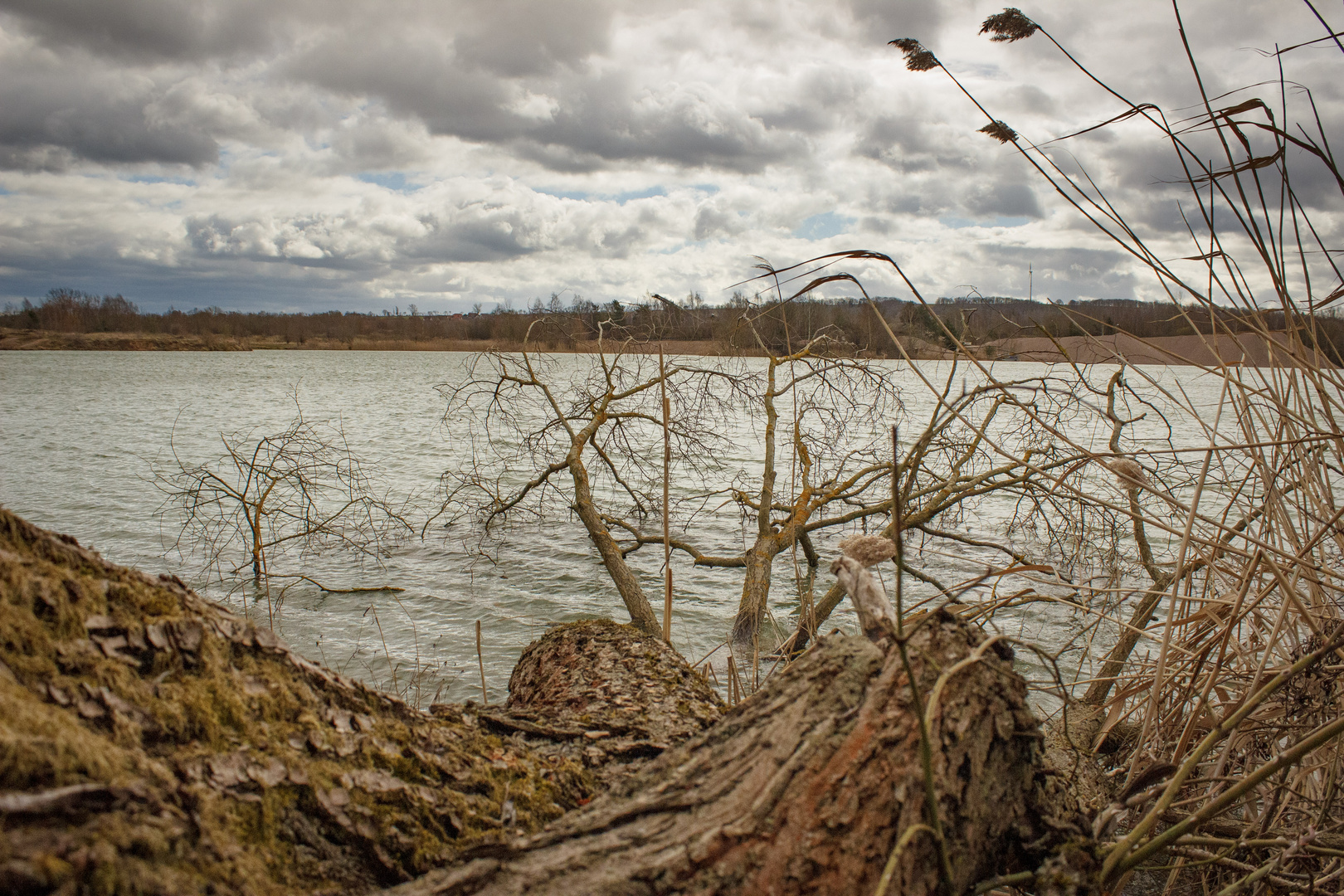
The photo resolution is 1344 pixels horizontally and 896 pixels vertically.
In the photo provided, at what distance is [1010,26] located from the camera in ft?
5.49

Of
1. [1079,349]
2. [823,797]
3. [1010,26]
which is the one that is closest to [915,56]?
[1010,26]

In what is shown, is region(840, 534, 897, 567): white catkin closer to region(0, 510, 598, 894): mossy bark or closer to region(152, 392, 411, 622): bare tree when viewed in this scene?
region(0, 510, 598, 894): mossy bark

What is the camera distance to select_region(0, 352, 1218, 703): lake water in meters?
7.78

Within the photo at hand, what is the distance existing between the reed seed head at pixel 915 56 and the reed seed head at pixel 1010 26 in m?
0.14

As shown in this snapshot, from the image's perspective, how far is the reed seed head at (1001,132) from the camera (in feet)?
5.98

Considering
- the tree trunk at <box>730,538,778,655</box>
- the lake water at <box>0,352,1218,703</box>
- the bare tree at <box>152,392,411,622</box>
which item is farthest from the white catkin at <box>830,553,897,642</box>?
the bare tree at <box>152,392,411,622</box>

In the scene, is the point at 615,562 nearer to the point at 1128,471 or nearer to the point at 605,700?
the point at 605,700

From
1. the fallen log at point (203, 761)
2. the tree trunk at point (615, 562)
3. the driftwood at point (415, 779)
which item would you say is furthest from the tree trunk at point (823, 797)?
the tree trunk at point (615, 562)

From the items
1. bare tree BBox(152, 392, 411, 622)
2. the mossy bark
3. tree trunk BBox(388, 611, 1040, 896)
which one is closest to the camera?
the mossy bark

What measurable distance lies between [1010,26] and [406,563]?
10.8 metres

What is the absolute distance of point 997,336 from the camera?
493 centimetres

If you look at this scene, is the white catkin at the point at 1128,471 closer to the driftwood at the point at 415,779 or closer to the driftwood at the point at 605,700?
the driftwood at the point at 415,779

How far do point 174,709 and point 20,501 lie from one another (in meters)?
15.7

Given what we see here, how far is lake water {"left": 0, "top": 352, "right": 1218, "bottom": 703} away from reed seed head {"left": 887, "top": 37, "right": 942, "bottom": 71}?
1.23 m
